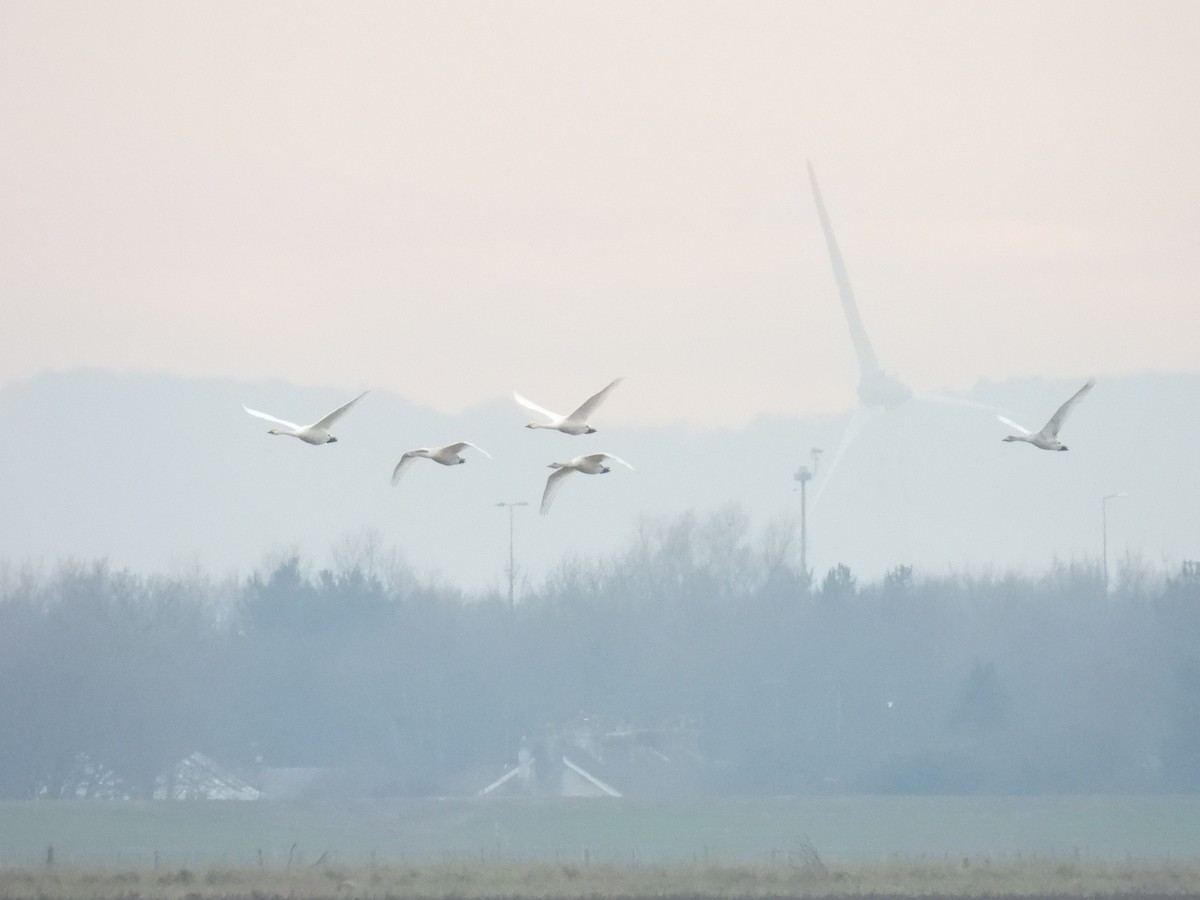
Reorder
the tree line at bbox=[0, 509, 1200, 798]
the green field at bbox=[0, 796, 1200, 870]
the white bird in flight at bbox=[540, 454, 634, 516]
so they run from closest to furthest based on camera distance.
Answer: the white bird in flight at bbox=[540, 454, 634, 516] → the green field at bbox=[0, 796, 1200, 870] → the tree line at bbox=[0, 509, 1200, 798]

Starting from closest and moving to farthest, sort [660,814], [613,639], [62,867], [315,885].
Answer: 1. [315,885]
2. [62,867]
3. [660,814]
4. [613,639]


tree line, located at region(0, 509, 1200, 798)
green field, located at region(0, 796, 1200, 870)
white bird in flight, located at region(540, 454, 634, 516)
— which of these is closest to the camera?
white bird in flight, located at region(540, 454, 634, 516)

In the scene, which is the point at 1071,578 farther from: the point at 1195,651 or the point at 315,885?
the point at 315,885

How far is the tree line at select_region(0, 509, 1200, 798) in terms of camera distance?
10069 centimetres

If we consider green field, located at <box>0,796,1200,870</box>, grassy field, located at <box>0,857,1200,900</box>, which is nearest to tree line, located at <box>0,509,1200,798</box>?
green field, located at <box>0,796,1200,870</box>

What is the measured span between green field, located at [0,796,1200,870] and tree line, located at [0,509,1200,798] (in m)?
9.08

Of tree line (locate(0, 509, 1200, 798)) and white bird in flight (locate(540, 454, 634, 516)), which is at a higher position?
white bird in flight (locate(540, 454, 634, 516))

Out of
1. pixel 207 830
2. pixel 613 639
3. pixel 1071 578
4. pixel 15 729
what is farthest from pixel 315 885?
pixel 1071 578

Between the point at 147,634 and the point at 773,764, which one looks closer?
the point at 773,764

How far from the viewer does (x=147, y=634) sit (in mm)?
111312

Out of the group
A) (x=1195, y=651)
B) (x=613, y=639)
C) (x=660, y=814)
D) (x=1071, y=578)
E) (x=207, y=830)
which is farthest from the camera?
(x=1071, y=578)

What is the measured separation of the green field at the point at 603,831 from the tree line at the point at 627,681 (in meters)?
9.08

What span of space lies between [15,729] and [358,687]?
63.4 feet

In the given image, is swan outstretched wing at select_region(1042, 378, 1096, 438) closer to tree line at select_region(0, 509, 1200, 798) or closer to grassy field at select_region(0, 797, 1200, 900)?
grassy field at select_region(0, 797, 1200, 900)
